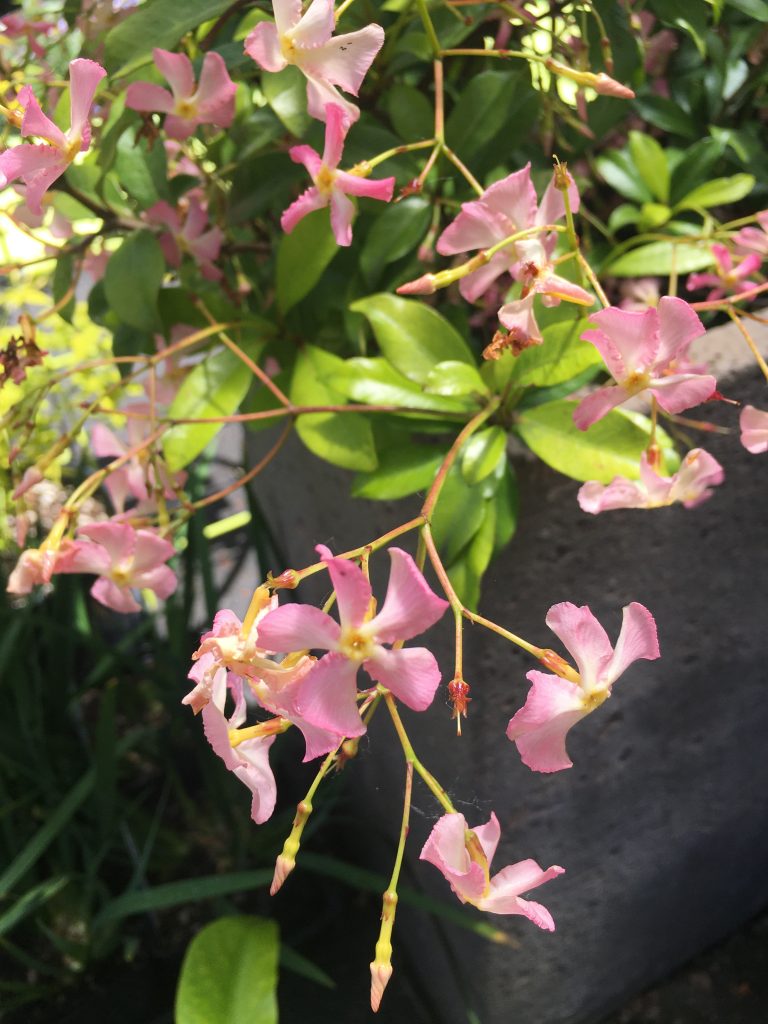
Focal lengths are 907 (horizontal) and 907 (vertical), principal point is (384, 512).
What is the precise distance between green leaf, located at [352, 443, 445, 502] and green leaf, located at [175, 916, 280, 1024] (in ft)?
1.44

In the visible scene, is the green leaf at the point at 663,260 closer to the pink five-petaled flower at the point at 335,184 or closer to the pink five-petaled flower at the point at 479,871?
the pink five-petaled flower at the point at 335,184

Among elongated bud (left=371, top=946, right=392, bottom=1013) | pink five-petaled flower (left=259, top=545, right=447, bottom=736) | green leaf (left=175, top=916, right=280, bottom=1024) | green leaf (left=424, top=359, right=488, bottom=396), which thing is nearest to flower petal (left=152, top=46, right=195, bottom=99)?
green leaf (left=424, top=359, right=488, bottom=396)

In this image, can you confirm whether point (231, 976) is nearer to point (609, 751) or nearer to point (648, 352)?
point (609, 751)

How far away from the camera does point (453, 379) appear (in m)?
0.49

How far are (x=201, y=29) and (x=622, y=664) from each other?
517 millimetres

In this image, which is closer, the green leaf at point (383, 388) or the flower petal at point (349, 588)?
the flower petal at point (349, 588)

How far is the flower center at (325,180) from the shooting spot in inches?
16.8

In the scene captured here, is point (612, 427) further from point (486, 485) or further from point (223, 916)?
point (223, 916)

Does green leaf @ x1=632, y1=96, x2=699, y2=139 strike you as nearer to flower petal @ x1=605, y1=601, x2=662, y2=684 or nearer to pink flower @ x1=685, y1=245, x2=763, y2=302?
pink flower @ x1=685, y1=245, x2=763, y2=302

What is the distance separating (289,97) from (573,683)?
0.35 m

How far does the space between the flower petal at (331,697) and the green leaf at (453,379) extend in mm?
203

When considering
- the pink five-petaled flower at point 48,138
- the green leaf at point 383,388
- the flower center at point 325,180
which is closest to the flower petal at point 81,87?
the pink five-petaled flower at point 48,138

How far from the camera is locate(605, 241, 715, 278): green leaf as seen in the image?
0.62 metres

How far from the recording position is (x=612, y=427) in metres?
0.51
